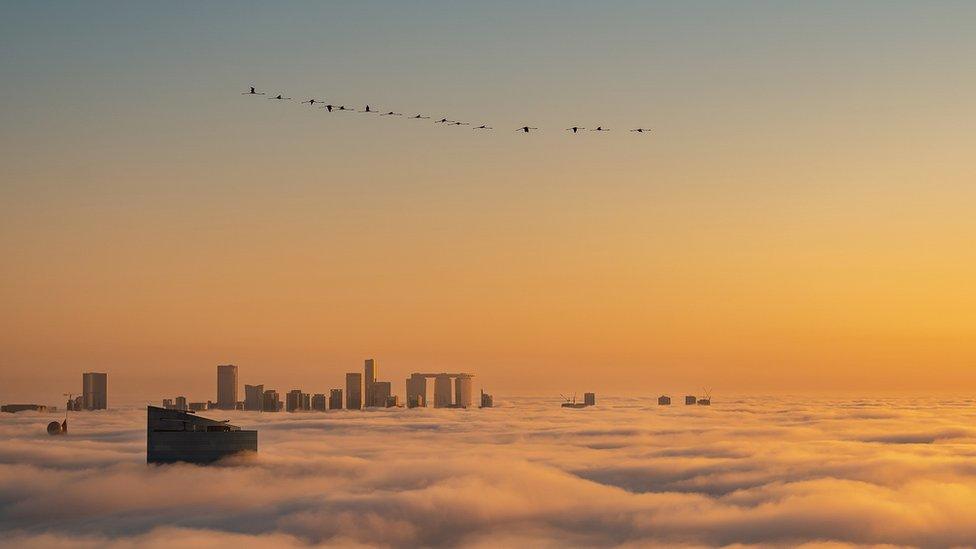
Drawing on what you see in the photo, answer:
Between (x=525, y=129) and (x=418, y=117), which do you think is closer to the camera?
(x=418, y=117)

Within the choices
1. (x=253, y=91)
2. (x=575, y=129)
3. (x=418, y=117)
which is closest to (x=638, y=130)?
(x=575, y=129)

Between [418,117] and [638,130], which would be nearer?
[418,117]

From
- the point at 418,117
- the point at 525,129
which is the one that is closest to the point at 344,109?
the point at 418,117

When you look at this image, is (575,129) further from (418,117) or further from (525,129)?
(418,117)

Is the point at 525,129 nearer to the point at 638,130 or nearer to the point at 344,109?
the point at 638,130

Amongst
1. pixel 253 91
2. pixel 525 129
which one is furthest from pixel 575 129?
pixel 253 91

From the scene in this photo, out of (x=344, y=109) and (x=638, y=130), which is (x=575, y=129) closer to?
(x=638, y=130)
